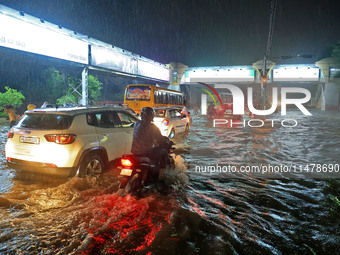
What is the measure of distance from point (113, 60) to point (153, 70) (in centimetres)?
1026

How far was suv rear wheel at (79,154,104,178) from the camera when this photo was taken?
5227 mm

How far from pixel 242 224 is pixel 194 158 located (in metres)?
4.56

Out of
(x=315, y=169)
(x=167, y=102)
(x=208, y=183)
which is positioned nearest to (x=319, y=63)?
(x=167, y=102)

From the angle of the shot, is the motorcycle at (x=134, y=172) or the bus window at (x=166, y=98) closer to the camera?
the motorcycle at (x=134, y=172)

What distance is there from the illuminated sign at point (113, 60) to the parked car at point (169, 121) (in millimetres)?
11348

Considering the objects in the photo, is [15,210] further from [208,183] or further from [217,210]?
[208,183]

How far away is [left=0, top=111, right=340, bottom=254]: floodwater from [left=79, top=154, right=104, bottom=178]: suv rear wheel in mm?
167

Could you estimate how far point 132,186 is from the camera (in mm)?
4742

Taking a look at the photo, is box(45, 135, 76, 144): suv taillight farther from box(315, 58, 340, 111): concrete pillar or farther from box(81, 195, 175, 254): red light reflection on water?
box(315, 58, 340, 111): concrete pillar

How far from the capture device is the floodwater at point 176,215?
3.22 m

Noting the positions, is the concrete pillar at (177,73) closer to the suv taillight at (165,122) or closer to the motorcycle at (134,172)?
the suv taillight at (165,122)

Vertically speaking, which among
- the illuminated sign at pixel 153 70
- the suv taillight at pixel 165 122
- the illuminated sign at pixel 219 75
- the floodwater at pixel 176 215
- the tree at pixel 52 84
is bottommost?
the floodwater at pixel 176 215

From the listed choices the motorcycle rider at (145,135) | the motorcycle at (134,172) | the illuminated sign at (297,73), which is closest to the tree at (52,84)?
the motorcycle rider at (145,135)

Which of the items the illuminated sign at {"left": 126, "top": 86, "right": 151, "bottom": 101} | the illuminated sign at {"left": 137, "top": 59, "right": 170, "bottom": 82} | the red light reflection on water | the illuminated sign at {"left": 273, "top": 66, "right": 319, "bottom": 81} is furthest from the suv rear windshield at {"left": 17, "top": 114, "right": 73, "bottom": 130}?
the illuminated sign at {"left": 273, "top": 66, "right": 319, "bottom": 81}
